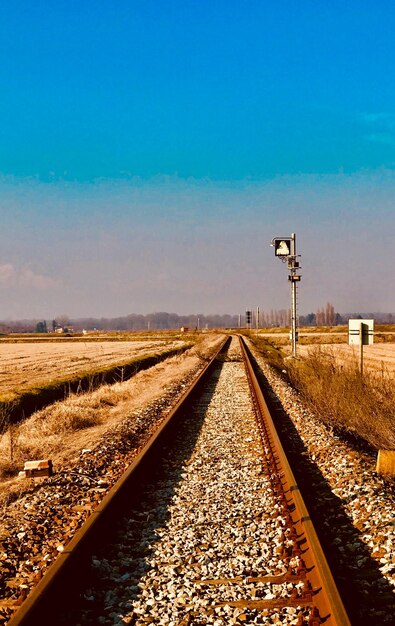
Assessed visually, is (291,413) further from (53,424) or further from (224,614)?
(224,614)

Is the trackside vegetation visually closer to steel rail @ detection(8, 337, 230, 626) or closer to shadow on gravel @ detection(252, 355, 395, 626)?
shadow on gravel @ detection(252, 355, 395, 626)


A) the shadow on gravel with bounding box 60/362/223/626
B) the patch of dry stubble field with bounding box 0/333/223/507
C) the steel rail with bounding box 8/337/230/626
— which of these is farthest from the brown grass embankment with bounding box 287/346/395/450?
the steel rail with bounding box 8/337/230/626

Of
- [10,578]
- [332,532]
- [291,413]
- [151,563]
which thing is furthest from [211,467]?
[291,413]

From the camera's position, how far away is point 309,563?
469 cm

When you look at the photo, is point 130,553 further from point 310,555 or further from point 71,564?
point 310,555

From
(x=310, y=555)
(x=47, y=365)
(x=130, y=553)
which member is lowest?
(x=47, y=365)

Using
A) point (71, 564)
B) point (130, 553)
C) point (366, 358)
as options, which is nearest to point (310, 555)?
point (130, 553)

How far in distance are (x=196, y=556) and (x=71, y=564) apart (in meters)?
1.11

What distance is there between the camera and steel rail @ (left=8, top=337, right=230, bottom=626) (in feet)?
12.6

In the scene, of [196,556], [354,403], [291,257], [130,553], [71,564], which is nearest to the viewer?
[71,564]

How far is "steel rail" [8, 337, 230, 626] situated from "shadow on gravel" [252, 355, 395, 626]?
6.92 feet

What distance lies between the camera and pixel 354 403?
1314 centimetres

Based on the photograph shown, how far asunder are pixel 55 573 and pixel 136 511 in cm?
210

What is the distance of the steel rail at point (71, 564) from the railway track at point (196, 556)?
1 cm
